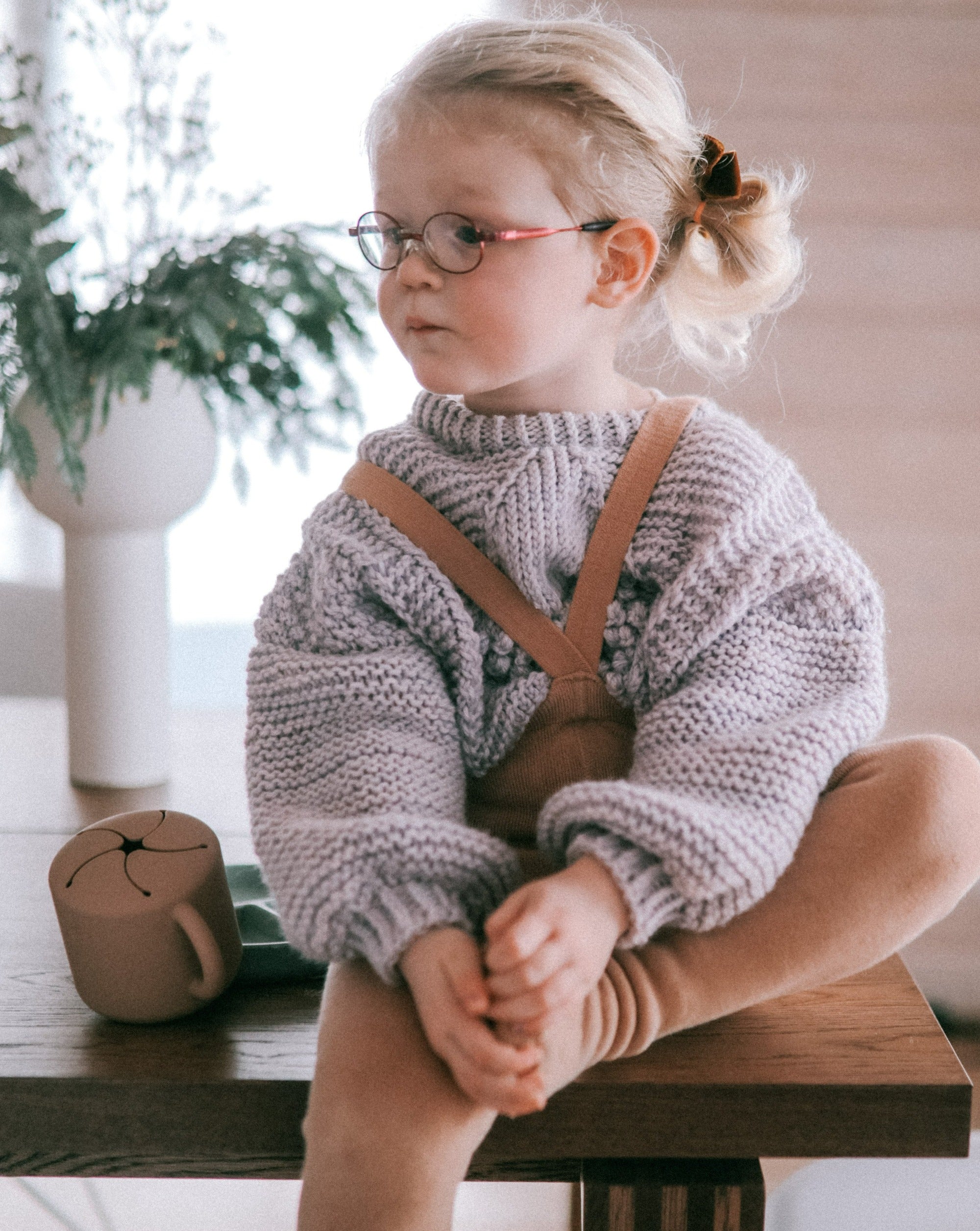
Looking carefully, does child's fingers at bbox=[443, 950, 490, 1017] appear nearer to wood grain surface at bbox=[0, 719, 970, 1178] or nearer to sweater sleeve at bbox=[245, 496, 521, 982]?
sweater sleeve at bbox=[245, 496, 521, 982]

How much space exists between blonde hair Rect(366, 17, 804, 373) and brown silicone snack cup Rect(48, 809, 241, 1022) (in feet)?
1.57

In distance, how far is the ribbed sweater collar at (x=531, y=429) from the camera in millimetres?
793

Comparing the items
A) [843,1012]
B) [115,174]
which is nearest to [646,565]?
[843,1012]

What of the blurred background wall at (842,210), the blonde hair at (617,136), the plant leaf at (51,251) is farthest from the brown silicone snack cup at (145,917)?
the blurred background wall at (842,210)

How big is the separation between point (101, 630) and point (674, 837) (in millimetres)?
828

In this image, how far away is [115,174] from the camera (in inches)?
62.2

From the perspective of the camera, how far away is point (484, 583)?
0.78 meters

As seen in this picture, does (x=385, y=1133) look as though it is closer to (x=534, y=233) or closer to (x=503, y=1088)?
(x=503, y=1088)

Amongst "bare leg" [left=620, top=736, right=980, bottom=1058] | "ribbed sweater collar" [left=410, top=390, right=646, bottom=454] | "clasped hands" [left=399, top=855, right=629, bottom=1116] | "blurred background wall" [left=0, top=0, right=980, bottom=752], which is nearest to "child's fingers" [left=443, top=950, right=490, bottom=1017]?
"clasped hands" [left=399, top=855, right=629, bottom=1116]

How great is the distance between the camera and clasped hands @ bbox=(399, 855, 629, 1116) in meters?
0.56

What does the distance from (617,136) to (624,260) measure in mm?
80

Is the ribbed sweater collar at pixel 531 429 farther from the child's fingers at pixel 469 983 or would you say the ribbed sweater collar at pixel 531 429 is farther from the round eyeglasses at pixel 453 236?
the child's fingers at pixel 469 983

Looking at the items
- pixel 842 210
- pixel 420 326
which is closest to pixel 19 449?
pixel 420 326

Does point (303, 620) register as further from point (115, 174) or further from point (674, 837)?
point (115, 174)
